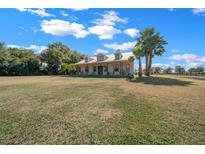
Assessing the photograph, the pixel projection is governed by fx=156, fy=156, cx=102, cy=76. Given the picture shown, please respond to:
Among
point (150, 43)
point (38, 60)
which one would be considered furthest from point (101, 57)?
point (38, 60)

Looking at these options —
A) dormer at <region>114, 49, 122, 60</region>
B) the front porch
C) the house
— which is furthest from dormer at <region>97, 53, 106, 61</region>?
dormer at <region>114, 49, 122, 60</region>

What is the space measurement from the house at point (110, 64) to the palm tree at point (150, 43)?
3073 mm

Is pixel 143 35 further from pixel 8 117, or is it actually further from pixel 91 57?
pixel 8 117

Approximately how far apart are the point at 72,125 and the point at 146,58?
18918 mm

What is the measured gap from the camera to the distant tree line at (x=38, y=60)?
1214 inches

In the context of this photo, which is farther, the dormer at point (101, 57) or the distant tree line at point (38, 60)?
the distant tree line at point (38, 60)

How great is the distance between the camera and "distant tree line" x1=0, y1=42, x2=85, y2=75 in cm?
3083

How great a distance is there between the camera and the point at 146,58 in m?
21.0

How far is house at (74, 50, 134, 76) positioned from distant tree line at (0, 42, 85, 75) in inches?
160

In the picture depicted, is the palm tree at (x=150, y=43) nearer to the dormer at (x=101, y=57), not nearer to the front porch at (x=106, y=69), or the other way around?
the front porch at (x=106, y=69)

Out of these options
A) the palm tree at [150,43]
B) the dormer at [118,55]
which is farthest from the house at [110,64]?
the palm tree at [150,43]

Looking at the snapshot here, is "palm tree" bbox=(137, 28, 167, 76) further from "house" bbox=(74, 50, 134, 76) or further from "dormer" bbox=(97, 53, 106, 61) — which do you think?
"dormer" bbox=(97, 53, 106, 61)
